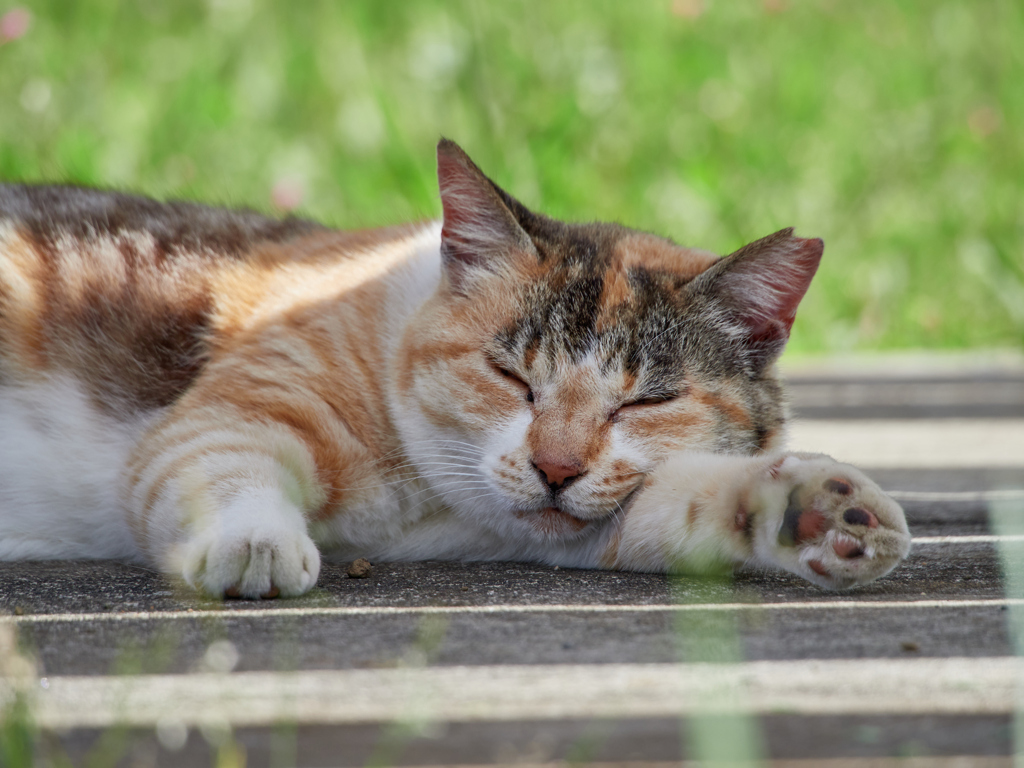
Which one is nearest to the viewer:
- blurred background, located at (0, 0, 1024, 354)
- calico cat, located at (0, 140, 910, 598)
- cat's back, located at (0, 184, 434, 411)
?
calico cat, located at (0, 140, 910, 598)

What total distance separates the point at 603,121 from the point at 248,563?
397cm

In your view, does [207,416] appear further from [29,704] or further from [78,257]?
[29,704]

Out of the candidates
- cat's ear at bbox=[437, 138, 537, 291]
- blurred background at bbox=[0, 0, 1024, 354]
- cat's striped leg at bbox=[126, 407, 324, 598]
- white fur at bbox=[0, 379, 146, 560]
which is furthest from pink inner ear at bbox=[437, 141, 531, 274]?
blurred background at bbox=[0, 0, 1024, 354]

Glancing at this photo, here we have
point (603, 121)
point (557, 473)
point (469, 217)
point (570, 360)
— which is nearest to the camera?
point (557, 473)

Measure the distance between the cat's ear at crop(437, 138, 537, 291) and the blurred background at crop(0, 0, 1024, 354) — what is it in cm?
229

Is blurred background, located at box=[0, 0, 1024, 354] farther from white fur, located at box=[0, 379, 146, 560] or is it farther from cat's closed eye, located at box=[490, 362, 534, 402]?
cat's closed eye, located at box=[490, 362, 534, 402]

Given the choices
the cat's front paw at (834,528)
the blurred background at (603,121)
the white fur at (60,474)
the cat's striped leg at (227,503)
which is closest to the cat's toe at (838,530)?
the cat's front paw at (834,528)

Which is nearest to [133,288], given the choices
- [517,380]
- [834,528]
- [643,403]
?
[517,380]

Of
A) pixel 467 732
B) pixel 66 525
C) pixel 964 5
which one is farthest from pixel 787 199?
pixel 467 732

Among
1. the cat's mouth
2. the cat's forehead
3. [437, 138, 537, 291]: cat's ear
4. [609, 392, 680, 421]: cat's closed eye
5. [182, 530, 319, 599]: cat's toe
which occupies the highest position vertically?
[437, 138, 537, 291]: cat's ear

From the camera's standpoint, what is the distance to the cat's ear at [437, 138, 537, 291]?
2070 millimetres

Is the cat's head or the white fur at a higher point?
the cat's head

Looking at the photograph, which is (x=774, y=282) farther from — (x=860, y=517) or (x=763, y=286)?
(x=860, y=517)

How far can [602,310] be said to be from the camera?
1.96 metres
